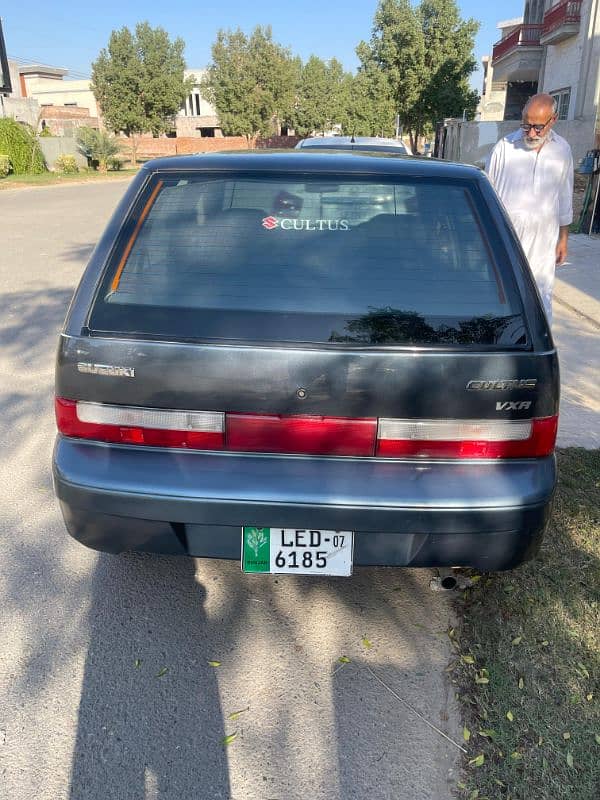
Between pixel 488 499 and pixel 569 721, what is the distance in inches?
31.3

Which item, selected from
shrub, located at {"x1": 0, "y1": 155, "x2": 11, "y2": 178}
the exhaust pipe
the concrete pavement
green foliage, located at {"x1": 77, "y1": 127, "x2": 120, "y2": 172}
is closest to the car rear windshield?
the exhaust pipe

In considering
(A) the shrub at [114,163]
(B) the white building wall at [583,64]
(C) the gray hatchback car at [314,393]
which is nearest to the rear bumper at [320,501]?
(C) the gray hatchback car at [314,393]

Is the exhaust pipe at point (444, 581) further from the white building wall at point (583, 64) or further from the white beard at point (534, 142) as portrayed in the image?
the white building wall at point (583, 64)

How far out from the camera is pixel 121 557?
321 centimetres

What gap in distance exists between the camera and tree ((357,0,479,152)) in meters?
33.6

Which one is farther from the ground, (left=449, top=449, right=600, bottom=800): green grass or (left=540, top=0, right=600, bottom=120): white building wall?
(left=540, top=0, right=600, bottom=120): white building wall

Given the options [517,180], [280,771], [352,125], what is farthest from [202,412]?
[352,125]

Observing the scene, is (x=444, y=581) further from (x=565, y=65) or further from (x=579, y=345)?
(x=565, y=65)

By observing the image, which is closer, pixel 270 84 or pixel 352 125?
pixel 352 125

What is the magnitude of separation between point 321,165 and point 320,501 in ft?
4.24

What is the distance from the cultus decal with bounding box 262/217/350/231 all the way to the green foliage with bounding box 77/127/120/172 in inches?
1500

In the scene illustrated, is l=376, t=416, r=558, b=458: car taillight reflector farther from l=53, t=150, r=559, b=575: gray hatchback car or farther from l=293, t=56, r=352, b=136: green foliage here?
l=293, t=56, r=352, b=136: green foliage

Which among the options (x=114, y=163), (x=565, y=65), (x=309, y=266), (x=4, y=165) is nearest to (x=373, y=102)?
(x=565, y=65)

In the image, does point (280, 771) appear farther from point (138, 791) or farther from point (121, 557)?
point (121, 557)
